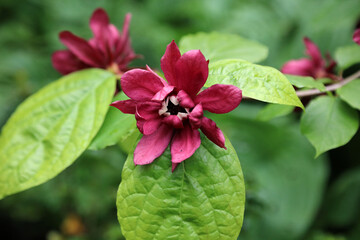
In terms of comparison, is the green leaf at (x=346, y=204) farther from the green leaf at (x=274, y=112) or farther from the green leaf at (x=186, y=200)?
the green leaf at (x=186, y=200)

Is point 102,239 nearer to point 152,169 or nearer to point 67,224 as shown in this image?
point 67,224

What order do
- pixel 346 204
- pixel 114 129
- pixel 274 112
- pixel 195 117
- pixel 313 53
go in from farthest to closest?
pixel 346 204
pixel 313 53
pixel 274 112
pixel 114 129
pixel 195 117

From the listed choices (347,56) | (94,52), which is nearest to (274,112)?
(347,56)

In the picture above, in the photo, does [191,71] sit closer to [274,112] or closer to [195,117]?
[195,117]

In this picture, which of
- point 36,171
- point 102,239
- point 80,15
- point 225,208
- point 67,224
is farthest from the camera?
point 80,15

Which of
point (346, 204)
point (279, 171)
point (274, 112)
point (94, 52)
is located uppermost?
point (94, 52)

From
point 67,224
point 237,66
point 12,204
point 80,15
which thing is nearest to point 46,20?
point 80,15

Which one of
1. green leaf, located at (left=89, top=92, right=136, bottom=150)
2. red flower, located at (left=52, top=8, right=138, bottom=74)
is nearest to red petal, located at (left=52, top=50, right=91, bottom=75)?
red flower, located at (left=52, top=8, right=138, bottom=74)

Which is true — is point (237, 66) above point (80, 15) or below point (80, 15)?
above
